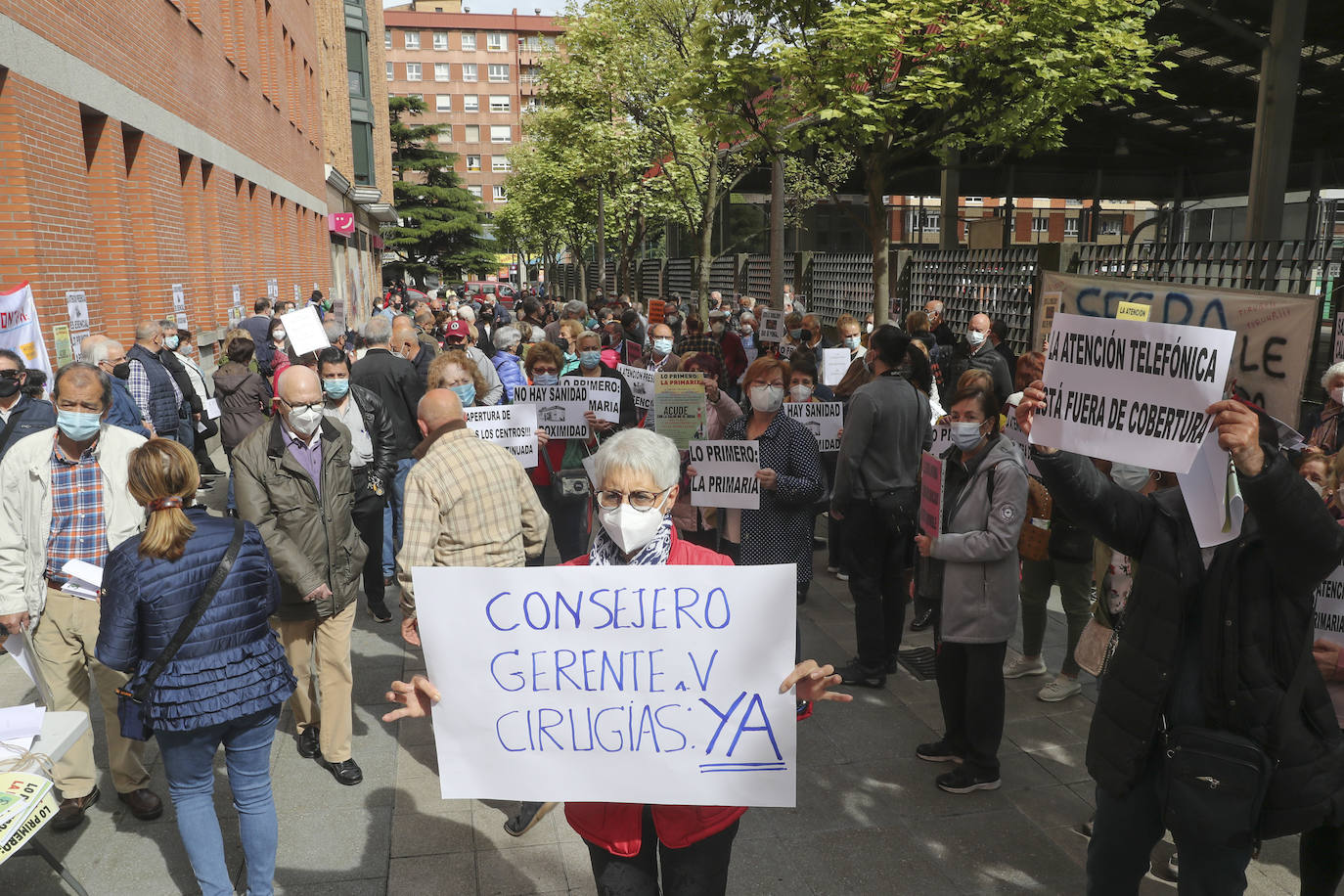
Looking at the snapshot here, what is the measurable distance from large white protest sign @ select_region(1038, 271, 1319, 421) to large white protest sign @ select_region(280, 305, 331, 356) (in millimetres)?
5077

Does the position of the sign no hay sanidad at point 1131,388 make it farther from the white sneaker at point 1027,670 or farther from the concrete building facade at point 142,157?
the concrete building facade at point 142,157

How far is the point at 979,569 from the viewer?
4.61m

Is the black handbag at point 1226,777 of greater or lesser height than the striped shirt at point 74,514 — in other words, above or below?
below

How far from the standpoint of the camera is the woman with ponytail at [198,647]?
3.38 m

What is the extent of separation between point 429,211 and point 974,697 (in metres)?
68.0

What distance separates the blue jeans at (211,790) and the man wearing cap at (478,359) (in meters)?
3.99

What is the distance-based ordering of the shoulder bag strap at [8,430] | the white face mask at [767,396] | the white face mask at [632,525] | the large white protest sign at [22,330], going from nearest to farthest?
the white face mask at [632,525] → the shoulder bag strap at [8,430] → the white face mask at [767,396] → the large white protest sign at [22,330]

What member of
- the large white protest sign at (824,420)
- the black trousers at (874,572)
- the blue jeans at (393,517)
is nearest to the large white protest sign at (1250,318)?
the black trousers at (874,572)

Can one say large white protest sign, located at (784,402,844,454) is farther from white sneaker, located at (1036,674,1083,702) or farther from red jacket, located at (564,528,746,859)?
red jacket, located at (564,528,746,859)

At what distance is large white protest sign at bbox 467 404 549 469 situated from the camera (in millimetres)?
6586

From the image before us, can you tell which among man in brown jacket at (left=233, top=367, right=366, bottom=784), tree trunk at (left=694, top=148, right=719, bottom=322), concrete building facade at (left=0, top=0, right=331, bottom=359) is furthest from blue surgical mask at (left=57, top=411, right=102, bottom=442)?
tree trunk at (left=694, top=148, right=719, bottom=322)

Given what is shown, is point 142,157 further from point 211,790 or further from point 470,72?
point 470,72

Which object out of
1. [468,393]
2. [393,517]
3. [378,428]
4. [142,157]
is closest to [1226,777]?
[378,428]

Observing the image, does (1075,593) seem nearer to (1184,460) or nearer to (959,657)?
(959,657)
